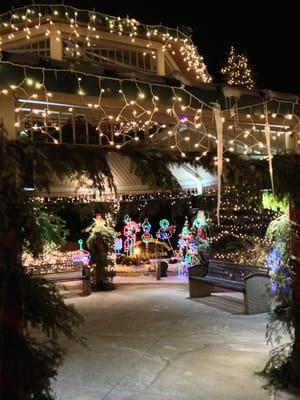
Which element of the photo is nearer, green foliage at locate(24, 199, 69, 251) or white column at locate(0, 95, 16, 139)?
green foliage at locate(24, 199, 69, 251)

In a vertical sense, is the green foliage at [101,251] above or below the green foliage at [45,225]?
below

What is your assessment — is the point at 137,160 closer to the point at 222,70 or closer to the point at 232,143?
the point at 232,143

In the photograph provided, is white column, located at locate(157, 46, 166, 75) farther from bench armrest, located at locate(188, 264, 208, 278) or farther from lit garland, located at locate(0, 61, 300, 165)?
lit garland, located at locate(0, 61, 300, 165)

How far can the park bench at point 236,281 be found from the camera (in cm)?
915

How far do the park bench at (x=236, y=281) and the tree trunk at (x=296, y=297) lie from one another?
7.38 feet

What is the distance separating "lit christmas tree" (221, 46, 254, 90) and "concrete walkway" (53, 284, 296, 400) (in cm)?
1491

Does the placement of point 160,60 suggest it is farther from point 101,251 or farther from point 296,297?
point 296,297

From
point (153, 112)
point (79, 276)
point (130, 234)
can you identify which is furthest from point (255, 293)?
point (130, 234)

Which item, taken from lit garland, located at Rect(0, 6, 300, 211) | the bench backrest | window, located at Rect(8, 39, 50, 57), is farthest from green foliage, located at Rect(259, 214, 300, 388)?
window, located at Rect(8, 39, 50, 57)

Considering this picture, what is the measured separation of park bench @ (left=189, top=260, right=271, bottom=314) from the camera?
915 centimetres

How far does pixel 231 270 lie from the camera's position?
10484 millimetres

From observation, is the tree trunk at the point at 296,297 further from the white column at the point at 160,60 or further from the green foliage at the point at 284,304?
the white column at the point at 160,60

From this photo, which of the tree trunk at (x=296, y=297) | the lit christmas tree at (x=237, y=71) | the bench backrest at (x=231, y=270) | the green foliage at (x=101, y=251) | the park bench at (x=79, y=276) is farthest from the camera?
the lit christmas tree at (x=237, y=71)

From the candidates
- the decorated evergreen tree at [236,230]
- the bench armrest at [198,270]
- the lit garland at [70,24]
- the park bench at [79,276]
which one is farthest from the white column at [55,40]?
the bench armrest at [198,270]
